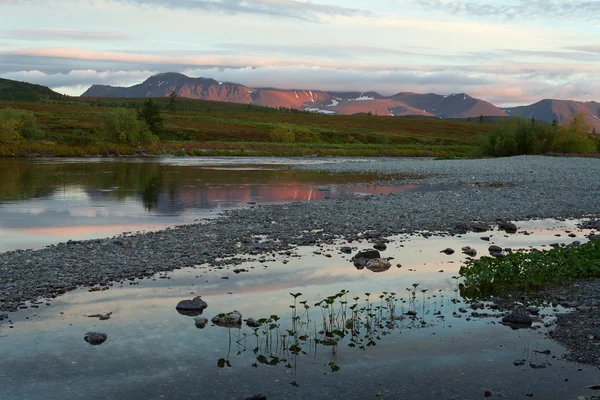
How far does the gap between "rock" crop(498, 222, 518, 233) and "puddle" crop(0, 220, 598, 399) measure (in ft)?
27.7

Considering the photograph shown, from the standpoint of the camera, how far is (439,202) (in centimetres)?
2936

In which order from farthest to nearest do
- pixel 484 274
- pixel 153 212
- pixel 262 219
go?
pixel 153 212, pixel 262 219, pixel 484 274

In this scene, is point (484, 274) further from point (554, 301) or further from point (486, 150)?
point (486, 150)

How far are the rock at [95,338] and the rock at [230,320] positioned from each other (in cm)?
206

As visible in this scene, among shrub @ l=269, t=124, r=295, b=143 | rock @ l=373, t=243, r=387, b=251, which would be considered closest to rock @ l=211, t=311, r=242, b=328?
rock @ l=373, t=243, r=387, b=251

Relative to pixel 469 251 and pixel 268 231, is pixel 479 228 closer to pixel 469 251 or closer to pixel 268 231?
pixel 469 251

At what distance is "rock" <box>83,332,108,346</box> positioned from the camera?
10.5 m

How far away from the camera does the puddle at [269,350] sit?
349 inches

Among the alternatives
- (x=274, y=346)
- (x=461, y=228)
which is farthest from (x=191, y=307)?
(x=461, y=228)

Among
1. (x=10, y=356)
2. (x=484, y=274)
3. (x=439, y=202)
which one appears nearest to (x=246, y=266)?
(x=484, y=274)

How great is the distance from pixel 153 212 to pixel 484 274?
55.5 feet

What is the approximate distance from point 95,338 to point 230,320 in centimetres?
244

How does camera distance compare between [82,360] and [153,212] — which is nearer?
[82,360]

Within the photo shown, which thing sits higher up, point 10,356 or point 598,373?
point 598,373
